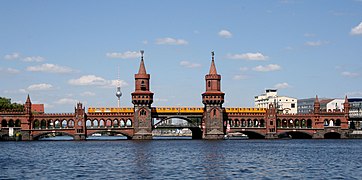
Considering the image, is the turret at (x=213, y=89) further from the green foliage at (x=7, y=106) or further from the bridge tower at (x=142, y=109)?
the green foliage at (x=7, y=106)

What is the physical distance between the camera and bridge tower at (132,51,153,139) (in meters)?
157

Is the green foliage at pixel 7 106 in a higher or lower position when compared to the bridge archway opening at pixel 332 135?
higher

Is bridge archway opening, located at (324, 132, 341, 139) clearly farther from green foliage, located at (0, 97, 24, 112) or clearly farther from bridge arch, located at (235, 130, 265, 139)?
green foliage, located at (0, 97, 24, 112)

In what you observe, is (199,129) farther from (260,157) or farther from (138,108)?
(260,157)

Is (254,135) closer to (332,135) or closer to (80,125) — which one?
(332,135)

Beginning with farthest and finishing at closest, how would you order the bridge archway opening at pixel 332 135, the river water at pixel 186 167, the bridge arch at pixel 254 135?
the bridge archway opening at pixel 332 135
the bridge arch at pixel 254 135
the river water at pixel 186 167

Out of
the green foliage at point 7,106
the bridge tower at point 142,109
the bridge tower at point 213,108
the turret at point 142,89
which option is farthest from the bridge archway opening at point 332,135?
the green foliage at point 7,106

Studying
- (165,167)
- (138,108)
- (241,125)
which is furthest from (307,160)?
(241,125)

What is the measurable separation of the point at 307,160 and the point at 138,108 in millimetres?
80738

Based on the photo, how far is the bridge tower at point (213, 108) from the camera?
15875 centimetres

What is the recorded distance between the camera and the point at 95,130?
15588 cm

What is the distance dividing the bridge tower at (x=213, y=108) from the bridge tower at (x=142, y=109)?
1310 centimetres

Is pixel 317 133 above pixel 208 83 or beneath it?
beneath

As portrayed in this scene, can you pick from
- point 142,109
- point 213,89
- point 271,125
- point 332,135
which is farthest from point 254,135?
point 142,109
